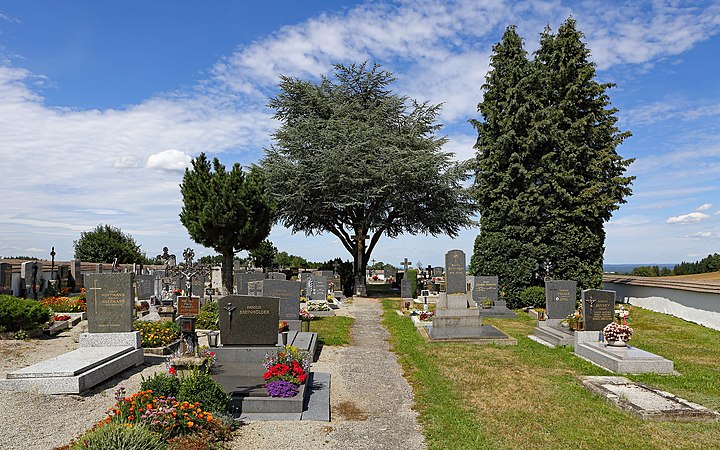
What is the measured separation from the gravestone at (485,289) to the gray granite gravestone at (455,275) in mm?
6790

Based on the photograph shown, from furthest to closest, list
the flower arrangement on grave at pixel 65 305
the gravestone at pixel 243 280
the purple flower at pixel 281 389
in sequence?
1. the gravestone at pixel 243 280
2. the flower arrangement on grave at pixel 65 305
3. the purple flower at pixel 281 389

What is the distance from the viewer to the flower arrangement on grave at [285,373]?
8.70 metres

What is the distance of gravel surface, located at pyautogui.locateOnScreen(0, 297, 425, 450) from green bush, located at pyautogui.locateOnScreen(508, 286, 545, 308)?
1456cm

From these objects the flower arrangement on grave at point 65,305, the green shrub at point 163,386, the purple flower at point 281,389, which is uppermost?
the flower arrangement on grave at point 65,305

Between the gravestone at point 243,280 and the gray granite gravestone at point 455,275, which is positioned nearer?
the gray granite gravestone at point 455,275

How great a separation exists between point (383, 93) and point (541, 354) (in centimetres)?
2627

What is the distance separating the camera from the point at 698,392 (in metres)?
10.1

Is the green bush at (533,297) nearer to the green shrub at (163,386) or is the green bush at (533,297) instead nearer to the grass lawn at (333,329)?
the grass lawn at (333,329)

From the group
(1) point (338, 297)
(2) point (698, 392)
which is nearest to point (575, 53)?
(1) point (338, 297)

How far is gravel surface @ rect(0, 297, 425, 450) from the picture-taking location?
23.7ft

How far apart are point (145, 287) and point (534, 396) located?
22.1 meters

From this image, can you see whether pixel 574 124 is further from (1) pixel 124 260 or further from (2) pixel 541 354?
(1) pixel 124 260

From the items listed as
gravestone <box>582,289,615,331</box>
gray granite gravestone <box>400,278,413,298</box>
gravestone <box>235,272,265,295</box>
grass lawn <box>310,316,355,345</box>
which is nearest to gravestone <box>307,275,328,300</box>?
gravestone <box>235,272,265,295</box>

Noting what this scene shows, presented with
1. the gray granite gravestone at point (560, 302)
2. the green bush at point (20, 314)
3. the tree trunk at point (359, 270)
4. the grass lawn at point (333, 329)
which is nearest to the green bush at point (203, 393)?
the grass lawn at point (333, 329)
